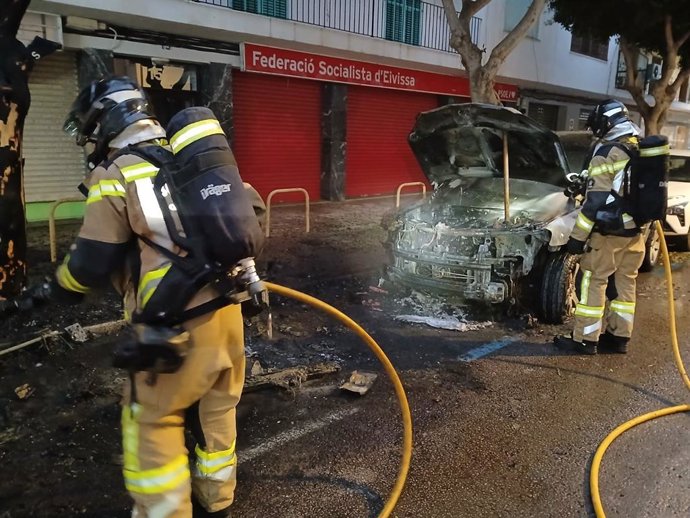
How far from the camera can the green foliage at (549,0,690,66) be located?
13133mm

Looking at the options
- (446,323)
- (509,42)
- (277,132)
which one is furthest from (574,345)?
(277,132)

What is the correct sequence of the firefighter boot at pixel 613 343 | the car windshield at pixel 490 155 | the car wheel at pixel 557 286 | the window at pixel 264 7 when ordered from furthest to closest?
1. the window at pixel 264 7
2. the car windshield at pixel 490 155
3. the car wheel at pixel 557 286
4. the firefighter boot at pixel 613 343

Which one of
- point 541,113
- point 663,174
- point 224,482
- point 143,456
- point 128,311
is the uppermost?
point 541,113

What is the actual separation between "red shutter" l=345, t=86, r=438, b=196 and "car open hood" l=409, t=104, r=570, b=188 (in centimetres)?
773

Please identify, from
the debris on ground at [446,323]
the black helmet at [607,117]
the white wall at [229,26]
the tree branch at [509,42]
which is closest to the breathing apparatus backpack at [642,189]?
the black helmet at [607,117]

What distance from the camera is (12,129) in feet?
15.4

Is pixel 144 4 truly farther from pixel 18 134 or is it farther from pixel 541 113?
pixel 541 113

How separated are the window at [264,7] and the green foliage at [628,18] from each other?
7.52 meters

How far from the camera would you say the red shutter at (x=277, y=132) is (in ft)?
39.6

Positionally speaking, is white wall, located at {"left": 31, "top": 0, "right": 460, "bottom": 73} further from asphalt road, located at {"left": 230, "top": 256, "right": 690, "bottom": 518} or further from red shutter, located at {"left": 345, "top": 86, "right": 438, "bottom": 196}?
asphalt road, located at {"left": 230, "top": 256, "right": 690, "bottom": 518}

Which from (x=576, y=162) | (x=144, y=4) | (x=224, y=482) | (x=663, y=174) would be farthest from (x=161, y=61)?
(x=224, y=482)

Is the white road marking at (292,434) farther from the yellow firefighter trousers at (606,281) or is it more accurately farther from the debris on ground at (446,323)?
the yellow firefighter trousers at (606,281)

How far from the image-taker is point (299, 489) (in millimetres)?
2932

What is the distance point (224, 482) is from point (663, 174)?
3.99 m
